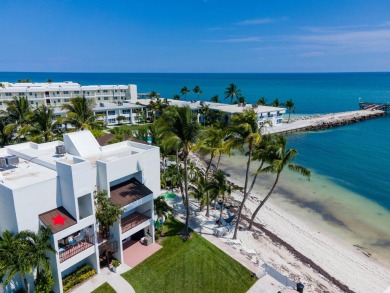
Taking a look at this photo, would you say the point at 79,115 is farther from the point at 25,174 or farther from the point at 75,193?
the point at 75,193

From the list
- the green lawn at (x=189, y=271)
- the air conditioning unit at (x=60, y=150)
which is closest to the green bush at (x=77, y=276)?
the green lawn at (x=189, y=271)

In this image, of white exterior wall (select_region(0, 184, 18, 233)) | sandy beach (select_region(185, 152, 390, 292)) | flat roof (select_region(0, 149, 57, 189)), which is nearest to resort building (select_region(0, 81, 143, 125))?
flat roof (select_region(0, 149, 57, 189))

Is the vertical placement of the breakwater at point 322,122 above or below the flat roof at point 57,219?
below

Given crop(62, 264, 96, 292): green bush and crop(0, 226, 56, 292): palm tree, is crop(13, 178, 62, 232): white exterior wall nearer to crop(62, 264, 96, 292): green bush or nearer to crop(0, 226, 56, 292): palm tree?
crop(0, 226, 56, 292): palm tree

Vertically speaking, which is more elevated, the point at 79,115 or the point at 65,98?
the point at 79,115

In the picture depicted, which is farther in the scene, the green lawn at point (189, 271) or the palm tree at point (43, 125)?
the palm tree at point (43, 125)

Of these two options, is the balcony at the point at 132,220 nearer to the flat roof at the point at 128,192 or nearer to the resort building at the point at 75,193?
the resort building at the point at 75,193

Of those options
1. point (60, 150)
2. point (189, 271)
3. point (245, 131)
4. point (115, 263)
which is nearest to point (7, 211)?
point (60, 150)
